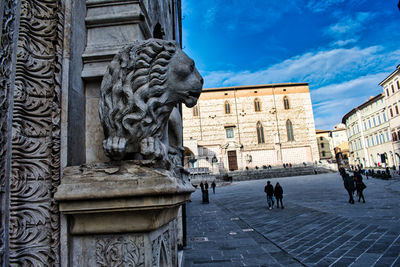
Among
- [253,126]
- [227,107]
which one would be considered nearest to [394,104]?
[253,126]

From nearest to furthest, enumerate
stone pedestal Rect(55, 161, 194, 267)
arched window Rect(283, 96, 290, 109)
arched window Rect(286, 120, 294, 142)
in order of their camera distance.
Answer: stone pedestal Rect(55, 161, 194, 267) → arched window Rect(286, 120, 294, 142) → arched window Rect(283, 96, 290, 109)

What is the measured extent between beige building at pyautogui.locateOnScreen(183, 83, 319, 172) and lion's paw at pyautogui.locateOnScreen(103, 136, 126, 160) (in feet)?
126

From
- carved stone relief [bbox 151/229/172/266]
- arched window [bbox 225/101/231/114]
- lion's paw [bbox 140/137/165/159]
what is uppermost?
arched window [bbox 225/101/231/114]

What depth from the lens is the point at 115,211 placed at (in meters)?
1.54

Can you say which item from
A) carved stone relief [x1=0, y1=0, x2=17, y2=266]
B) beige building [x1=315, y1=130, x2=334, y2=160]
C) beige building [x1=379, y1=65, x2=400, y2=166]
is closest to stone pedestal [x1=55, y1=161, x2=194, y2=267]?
carved stone relief [x1=0, y1=0, x2=17, y2=266]

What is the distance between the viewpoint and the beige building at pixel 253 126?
4156cm

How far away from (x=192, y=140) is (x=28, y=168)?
37673mm

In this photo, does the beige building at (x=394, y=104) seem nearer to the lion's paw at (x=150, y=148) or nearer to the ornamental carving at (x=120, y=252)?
the lion's paw at (x=150, y=148)

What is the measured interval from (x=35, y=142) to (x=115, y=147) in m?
0.52

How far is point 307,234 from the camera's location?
6.21m

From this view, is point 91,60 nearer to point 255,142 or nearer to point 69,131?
point 69,131

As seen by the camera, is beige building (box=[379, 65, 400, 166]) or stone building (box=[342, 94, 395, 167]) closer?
beige building (box=[379, 65, 400, 166])

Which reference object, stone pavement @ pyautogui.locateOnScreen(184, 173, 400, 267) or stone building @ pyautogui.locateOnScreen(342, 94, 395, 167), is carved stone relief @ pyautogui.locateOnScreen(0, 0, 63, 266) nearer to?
stone pavement @ pyautogui.locateOnScreen(184, 173, 400, 267)

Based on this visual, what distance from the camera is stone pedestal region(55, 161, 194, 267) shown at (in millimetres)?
1510
